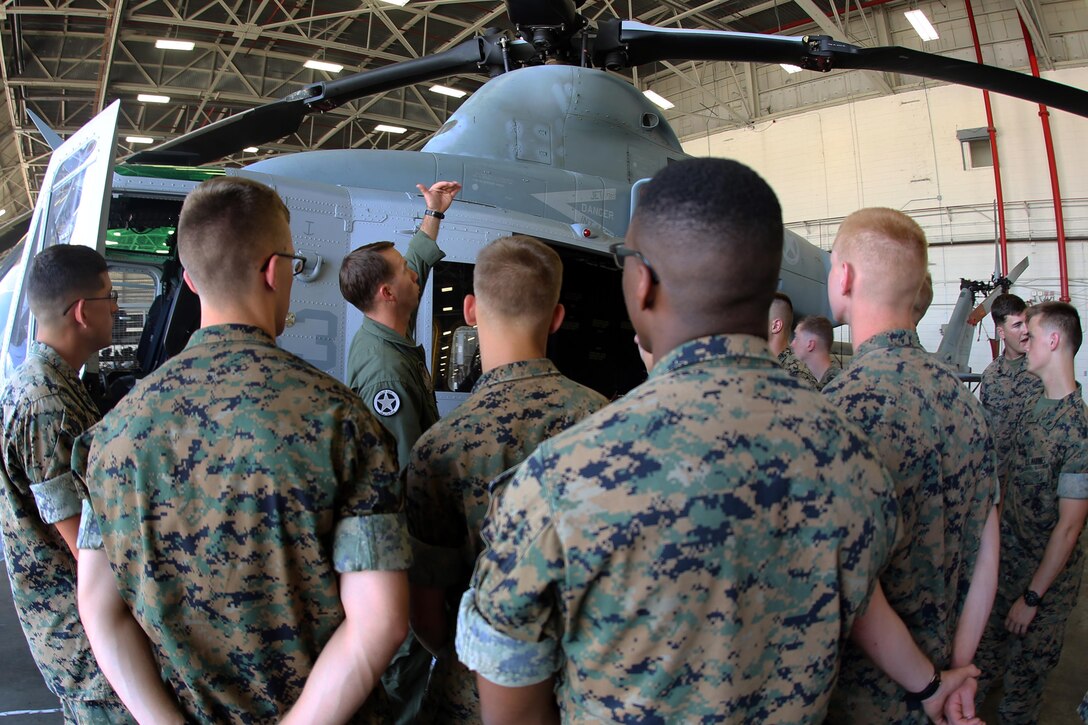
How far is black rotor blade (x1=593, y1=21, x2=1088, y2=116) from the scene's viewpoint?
16.1 ft

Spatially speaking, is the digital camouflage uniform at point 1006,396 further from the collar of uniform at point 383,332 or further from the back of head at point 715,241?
the back of head at point 715,241

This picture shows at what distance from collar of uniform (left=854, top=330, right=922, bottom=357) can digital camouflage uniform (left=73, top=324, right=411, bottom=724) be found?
→ 115cm

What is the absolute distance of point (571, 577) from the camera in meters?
1.05

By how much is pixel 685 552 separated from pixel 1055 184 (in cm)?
1779

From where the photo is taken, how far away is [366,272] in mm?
2703

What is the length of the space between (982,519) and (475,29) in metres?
17.0

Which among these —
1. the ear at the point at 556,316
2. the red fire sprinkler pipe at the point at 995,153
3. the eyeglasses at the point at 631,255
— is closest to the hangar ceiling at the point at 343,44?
the red fire sprinkler pipe at the point at 995,153

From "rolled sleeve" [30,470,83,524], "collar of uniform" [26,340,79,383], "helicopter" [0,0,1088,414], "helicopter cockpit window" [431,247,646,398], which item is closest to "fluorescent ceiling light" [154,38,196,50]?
"helicopter" [0,0,1088,414]

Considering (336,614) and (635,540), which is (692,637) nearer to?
(635,540)

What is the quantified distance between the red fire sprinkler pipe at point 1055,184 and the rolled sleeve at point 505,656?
17.4 m

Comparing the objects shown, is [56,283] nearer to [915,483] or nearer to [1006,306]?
[915,483]

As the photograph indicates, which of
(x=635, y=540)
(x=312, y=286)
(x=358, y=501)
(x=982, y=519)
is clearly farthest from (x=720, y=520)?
(x=312, y=286)

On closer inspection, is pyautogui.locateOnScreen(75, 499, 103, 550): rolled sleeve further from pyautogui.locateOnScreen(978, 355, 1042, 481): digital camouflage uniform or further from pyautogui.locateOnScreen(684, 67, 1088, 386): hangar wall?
pyautogui.locateOnScreen(684, 67, 1088, 386): hangar wall

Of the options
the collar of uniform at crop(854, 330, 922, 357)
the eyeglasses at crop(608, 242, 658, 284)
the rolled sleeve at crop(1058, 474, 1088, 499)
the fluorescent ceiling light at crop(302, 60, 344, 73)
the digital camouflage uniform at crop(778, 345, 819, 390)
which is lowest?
the rolled sleeve at crop(1058, 474, 1088, 499)
